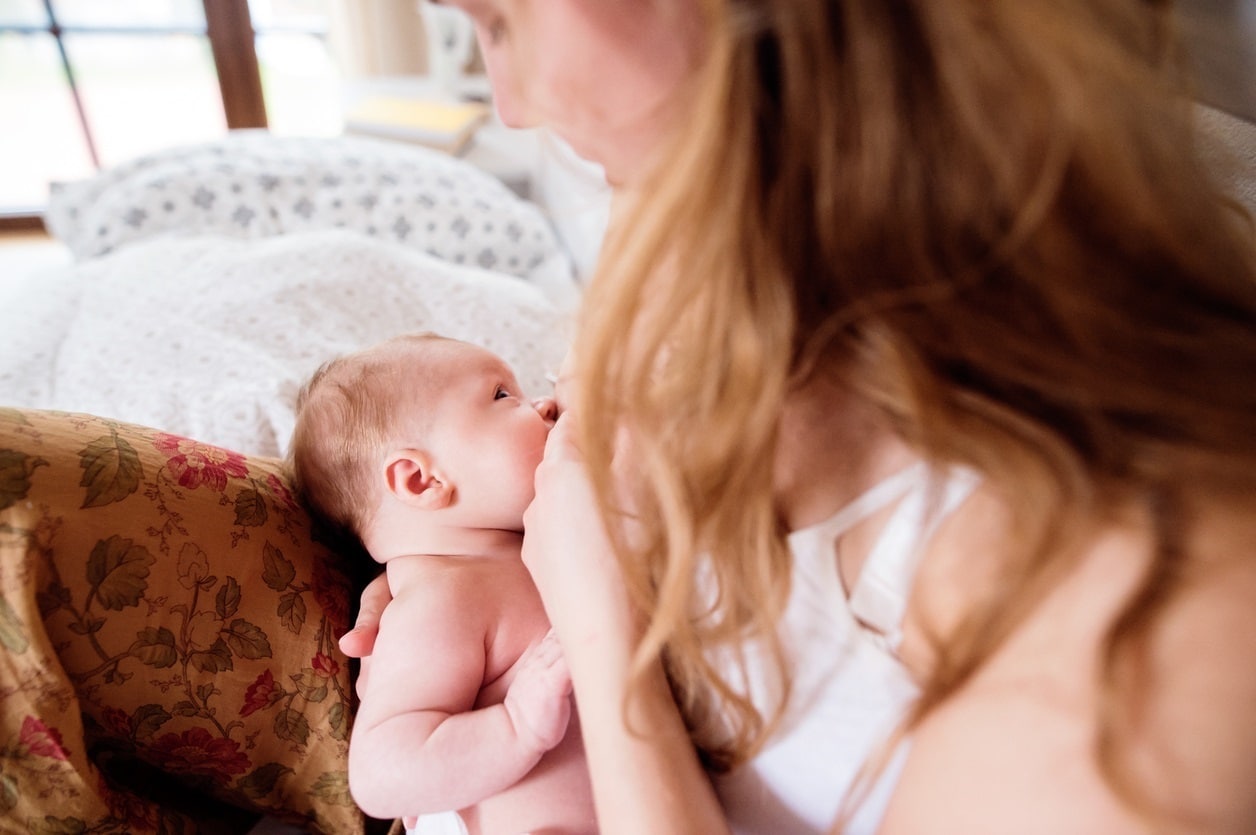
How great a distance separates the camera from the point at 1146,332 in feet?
Answer: 1.52

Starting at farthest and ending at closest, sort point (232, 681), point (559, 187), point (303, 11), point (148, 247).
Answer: point (303, 11) < point (559, 187) < point (148, 247) < point (232, 681)

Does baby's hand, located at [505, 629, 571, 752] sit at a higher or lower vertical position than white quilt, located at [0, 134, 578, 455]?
higher

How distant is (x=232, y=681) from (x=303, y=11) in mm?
3433

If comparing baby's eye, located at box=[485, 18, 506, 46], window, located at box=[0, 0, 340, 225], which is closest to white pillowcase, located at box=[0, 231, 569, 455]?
baby's eye, located at box=[485, 18, 506, 46]

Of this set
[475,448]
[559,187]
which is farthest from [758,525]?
[559,187]

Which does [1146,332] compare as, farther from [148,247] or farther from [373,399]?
[148,247]

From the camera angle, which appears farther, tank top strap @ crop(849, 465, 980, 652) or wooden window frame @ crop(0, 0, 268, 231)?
wooden window frame @ crop(0, 0, 268, 231)

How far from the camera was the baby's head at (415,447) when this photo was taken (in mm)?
851

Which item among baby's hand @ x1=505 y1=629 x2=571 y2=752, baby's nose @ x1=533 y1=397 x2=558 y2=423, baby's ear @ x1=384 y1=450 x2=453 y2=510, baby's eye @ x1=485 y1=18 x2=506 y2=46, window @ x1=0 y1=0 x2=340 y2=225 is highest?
baby's eye @ x1=485 y1=18 x2=506 y2=46

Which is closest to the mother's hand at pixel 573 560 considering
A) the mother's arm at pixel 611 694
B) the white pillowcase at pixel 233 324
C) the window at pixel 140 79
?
the mother's arm at pixel 611 694

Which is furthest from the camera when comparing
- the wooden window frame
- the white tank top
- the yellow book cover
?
the wooden window frame

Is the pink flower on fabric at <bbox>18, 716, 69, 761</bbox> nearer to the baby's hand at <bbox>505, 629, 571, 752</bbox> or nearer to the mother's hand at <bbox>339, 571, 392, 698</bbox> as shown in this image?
the mother's hand at <bbox>339, 571, 392, 698</bbox>

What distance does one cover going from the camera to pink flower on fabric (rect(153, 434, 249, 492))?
71 cm

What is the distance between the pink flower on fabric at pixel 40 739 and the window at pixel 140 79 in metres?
3.03
